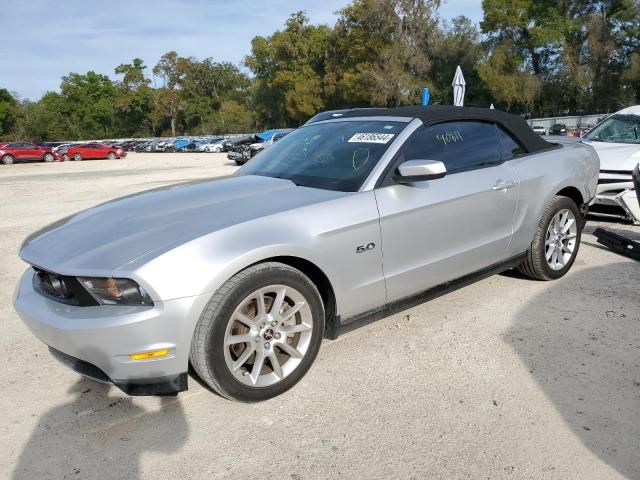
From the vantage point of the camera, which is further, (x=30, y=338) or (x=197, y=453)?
(x=30, y=338)

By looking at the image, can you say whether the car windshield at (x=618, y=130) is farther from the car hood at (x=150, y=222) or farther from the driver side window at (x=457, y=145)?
the car hood at (x=150, y=222)

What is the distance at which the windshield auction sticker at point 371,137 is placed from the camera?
3.48m

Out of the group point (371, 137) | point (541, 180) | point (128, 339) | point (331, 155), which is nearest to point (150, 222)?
point (128, 339)

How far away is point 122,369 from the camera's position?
2492mm

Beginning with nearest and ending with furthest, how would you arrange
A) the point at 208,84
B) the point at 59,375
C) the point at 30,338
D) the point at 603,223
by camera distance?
the point at 59,375 < the point at 30,338 < the point at 603,223 < the point at 208,84

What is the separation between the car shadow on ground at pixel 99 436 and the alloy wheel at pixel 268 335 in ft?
1.41

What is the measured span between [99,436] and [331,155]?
7.27 ft

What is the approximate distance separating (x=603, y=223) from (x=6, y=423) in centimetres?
715

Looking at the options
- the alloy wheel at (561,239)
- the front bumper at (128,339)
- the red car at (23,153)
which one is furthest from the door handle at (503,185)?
the red car at (23,153)

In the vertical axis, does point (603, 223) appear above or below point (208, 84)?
below

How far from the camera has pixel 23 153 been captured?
34344 mm

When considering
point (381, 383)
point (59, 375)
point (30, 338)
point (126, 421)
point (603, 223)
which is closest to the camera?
point (126, 421)

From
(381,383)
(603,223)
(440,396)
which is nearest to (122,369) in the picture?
(381,383)

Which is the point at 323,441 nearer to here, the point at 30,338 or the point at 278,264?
the point at 278,264
